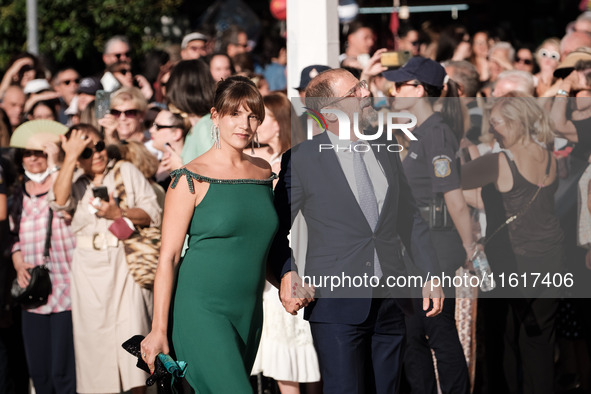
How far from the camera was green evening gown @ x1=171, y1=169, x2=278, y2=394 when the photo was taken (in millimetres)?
4824

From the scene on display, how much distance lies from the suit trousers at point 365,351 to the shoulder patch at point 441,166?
1166 mm

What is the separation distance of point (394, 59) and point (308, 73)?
0.95 metres

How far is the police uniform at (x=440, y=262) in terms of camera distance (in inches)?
248

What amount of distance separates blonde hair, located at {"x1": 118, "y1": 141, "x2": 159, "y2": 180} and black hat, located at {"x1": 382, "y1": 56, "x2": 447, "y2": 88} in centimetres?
181

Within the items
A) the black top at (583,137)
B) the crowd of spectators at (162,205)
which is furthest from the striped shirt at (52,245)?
the black top at (583,137)

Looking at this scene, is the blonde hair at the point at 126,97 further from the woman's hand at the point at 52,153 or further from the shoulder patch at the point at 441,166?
the shoulder patch at the point at 441,166

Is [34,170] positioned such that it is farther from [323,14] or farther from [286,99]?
[323,14]

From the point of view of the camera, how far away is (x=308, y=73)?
690 centimetres

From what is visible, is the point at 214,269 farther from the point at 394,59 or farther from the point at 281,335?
the point at 394,59

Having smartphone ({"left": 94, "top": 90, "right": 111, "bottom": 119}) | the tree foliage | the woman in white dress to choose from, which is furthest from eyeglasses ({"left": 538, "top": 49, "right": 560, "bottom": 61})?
the tree foliage

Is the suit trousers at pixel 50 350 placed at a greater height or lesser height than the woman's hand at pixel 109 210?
lesser

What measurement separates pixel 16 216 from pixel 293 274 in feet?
10.4

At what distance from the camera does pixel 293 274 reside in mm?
5113

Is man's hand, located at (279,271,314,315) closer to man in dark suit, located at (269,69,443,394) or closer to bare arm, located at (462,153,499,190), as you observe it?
man in dark suit, located at (269,69,443,394)
